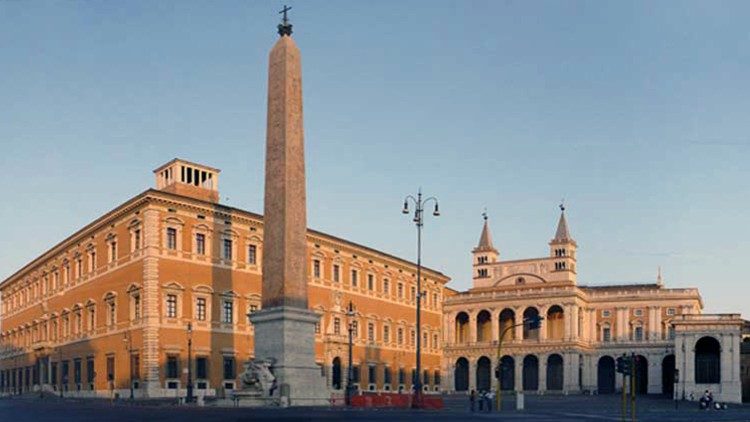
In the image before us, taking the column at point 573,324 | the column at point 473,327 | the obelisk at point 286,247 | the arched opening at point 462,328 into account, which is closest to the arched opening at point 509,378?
the column at point 473,327

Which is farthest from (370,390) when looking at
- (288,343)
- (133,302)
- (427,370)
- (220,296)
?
(288,343)

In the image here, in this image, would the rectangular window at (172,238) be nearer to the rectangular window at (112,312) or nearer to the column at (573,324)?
the rectangular window at (112,312)

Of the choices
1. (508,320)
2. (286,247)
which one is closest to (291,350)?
(286,247)

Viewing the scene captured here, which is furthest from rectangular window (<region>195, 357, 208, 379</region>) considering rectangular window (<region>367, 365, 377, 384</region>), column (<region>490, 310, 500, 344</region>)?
column (<region>490, 310, 500, 344</region>)

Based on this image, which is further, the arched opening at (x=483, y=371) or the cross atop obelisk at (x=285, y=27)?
the arched opening at (x=483, y=371)

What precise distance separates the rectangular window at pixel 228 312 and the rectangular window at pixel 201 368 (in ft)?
11.1

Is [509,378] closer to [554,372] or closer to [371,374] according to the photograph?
[554,372]

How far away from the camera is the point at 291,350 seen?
42.2m

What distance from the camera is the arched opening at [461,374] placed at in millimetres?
102625

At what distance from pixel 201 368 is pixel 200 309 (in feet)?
12.8

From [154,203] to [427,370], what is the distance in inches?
1685

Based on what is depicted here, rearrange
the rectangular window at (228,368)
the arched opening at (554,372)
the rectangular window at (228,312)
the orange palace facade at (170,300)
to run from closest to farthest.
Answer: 1. the orange palace facade at (170,300)
2. the rectangular window at (228,368)
3. the rectangular window at (228,312)
4. the arched opening at (554,372)

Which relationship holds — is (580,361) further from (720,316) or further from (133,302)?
(133,302)

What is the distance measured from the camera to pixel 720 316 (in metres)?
75.4
